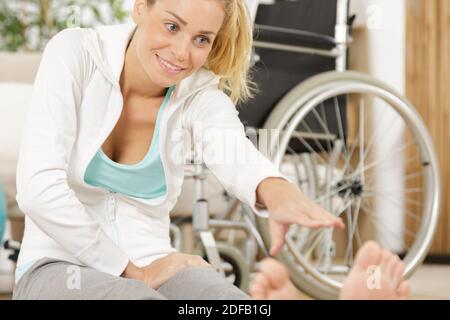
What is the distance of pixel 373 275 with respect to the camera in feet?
Answer: 1.80

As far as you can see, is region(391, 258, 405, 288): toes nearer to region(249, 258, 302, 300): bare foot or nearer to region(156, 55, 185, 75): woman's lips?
region(249, 258, 302, 300): bare foot

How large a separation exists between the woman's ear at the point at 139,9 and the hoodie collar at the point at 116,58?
0.04 meters

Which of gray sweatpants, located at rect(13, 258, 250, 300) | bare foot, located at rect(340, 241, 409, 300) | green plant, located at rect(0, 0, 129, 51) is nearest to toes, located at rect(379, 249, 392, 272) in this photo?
bare foot, located at rect(340, 241, 409, 300)

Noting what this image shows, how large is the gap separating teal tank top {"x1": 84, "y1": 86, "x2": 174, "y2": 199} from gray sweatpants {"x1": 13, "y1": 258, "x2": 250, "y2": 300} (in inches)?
3.1

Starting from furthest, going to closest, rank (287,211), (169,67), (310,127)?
1. (310,127)
2. (169,67)
3. (287,211)

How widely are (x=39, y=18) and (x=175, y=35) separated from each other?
1.99m

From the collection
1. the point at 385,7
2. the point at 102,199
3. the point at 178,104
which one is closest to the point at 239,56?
the point at 178,104

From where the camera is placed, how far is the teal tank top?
0.69 m

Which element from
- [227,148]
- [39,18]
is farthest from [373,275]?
[39,18]

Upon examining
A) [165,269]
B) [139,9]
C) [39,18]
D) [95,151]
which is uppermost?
[39,18]

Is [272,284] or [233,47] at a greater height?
[233,47]

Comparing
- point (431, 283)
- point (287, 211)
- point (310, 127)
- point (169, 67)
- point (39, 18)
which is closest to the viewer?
point (287, 211)

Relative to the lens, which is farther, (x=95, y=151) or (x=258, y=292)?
(x=95, y=151)

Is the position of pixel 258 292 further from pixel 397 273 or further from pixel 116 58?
pixel 116 58
